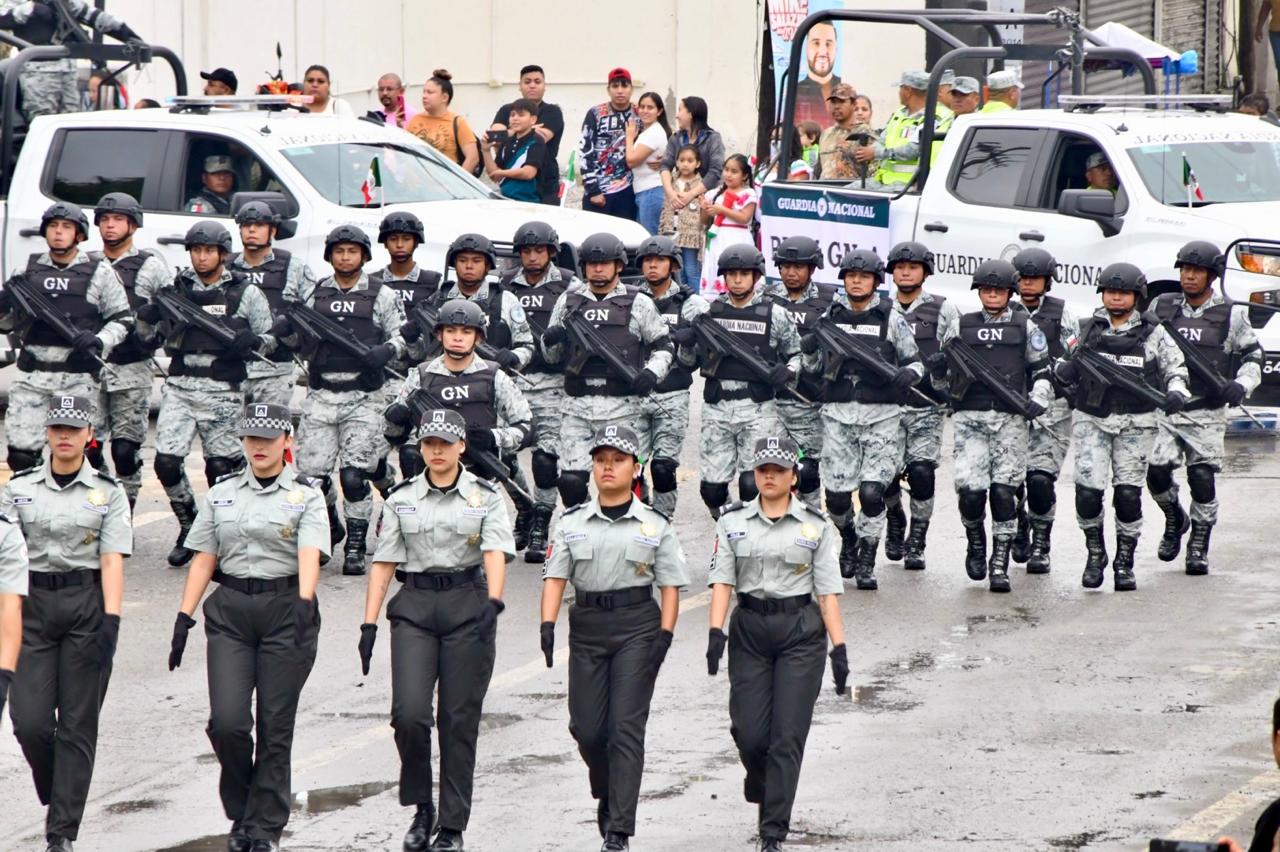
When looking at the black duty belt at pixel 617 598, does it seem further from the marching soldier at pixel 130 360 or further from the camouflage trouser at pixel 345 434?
the marching soldier at pixel 130 360

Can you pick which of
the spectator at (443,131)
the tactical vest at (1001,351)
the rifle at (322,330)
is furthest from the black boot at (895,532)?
the spectator at (443,131)

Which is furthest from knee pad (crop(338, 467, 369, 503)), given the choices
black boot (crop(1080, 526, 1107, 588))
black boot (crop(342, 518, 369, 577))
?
black boot (crop(1080, 526, 1107, 588))

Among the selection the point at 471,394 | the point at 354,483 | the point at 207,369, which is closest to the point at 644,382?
the point at 471,394

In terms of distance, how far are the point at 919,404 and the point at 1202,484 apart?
5.40ft

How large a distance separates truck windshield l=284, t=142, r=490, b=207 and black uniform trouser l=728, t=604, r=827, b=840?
27.5ft

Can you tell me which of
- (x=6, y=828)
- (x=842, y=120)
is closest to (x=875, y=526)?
(x=6, y=828)

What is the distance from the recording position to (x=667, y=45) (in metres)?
25.8

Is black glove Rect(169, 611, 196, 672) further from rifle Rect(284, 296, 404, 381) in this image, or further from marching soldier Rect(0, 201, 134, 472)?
marching soldier Rect(0, 201, 134, 472)

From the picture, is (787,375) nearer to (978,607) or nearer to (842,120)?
(978,607)

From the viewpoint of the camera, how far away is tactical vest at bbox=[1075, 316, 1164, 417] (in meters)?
12.5

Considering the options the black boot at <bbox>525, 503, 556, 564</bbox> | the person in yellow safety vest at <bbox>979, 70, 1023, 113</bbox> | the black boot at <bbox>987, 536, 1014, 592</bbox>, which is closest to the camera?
the black boot at <bbox>987, 536, 1014, 592</bbox>

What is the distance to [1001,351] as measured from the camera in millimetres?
12641

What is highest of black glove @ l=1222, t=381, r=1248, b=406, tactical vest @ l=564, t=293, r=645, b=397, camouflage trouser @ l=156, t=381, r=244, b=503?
tactical vest @ l=564, t=293, r=645, b=397

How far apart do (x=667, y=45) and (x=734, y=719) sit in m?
18.0
